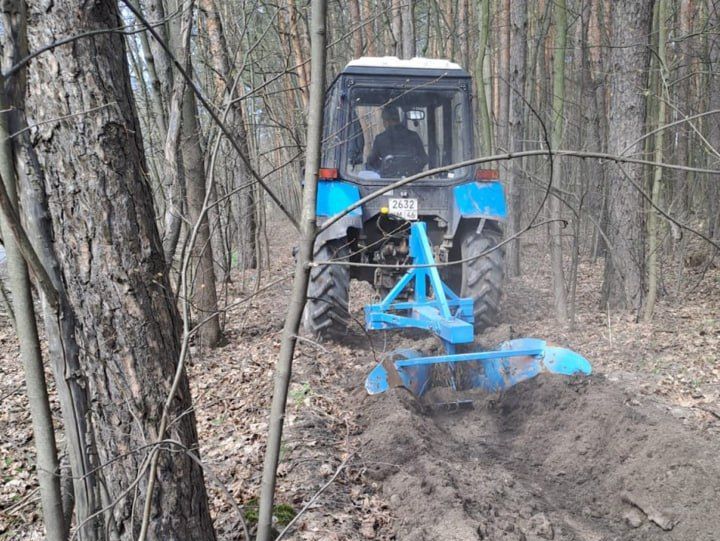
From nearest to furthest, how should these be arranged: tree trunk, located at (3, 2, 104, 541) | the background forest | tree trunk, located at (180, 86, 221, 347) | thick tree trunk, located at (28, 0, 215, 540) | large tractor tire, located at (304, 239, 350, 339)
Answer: the background forest < tree trunk, located at (3, 2, 104, 541) < thick tree trunk, located at (28, 0, 215, 540) < large tractor tire, located at (304, 239, 350, 339) < tree trunk, located at (180, 86, 221, 347)

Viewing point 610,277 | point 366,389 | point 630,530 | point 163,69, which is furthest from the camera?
point 610,277

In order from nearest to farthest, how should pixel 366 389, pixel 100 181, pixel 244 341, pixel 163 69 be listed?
pixel 100 181
pixel 366 389
pixel 163 69
pixel 244 341

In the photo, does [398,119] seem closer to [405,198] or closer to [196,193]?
[405,198]

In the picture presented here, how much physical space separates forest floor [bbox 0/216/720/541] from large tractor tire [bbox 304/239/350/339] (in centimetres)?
21

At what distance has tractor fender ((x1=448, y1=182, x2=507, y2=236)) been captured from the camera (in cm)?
620

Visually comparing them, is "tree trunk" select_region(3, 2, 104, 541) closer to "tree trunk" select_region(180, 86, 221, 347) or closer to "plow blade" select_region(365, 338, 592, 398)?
"plow blade" select_region(365, 338, 592, 398)

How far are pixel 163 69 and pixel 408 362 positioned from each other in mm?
3807

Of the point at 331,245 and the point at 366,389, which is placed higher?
the point at 331,245

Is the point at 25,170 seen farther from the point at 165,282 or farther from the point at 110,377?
the point at 110,377

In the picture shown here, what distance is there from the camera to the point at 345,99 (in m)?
6.09

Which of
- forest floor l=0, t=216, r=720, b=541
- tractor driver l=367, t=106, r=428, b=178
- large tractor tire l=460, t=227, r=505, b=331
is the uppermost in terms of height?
tractor driver l=367, t=106, r=428, b=178

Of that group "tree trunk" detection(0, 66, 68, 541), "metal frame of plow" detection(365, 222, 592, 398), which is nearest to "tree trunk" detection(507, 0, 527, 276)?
"metal frame of plow" detection(365, 222, 592, 398)

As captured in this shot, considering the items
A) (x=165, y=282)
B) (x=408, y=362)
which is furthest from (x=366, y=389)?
(x=165, y=282)

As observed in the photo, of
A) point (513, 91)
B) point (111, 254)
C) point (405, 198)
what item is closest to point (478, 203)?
point (405, 198)
